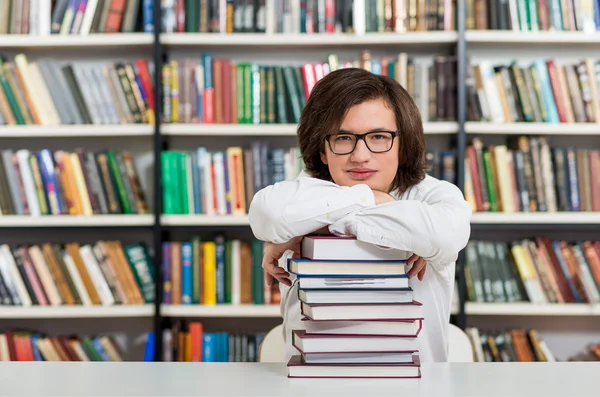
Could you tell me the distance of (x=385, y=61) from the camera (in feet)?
8.50

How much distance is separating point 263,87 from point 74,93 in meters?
0.75

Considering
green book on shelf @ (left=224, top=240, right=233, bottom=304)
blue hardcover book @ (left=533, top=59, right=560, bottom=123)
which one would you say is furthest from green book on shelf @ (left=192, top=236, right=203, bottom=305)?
blue hardcover book @ (left=533, top=59, right=560, bottom=123)

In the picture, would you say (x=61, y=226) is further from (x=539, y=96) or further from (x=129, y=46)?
(x=539, y=96)

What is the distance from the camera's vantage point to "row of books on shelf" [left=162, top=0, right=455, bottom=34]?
258 cm

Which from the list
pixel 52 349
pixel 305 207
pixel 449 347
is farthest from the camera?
pixel 52 349

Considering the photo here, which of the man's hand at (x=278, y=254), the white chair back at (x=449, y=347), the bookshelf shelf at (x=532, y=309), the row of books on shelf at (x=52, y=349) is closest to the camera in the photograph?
the man's hand at (x=278, y=254)

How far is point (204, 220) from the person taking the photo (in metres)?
2.62

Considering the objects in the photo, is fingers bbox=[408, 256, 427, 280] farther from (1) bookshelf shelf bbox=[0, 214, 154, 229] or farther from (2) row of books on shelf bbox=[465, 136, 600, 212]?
(1) bookshelf shelf bbox=[0, 214, 154, 229]

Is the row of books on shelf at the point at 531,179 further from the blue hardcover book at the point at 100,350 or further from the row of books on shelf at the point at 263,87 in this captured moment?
the blue hardcover book at the point at 100,350

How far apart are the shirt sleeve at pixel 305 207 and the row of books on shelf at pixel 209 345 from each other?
163 centimetres

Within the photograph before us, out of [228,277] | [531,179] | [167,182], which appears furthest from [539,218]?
[167,182]

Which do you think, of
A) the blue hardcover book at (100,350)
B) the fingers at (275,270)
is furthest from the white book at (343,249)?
the blue hardcover book at (100,350)

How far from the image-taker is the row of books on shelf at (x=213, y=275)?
2629 mm

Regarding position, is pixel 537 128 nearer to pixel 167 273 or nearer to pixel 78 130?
pixel 167 273
